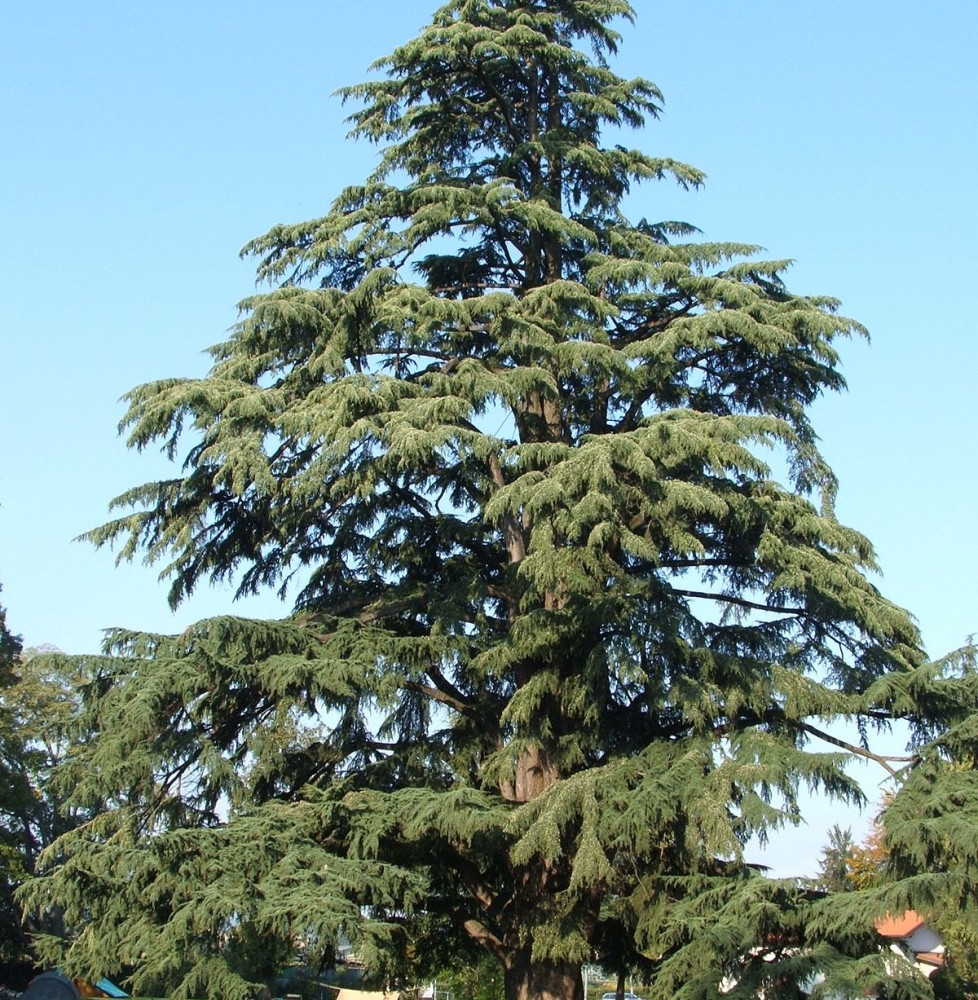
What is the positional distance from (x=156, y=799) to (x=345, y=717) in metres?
2.29

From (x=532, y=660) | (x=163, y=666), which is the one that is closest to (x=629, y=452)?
(x=532, y=660)

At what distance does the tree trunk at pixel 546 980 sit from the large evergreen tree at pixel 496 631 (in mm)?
33

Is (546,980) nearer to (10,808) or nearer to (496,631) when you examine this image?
(496,631)

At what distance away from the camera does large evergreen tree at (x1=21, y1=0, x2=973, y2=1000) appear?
12000 millimetres

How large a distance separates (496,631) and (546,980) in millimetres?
4230

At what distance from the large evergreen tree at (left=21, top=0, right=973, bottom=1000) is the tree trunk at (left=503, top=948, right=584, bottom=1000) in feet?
0.11

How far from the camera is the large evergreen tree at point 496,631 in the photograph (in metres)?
12.0

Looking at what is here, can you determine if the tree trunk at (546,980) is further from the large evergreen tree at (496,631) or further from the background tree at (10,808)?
the background tree at (10,808)

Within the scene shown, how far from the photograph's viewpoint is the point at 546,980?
14031 millimetres

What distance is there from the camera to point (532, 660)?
48.3ft

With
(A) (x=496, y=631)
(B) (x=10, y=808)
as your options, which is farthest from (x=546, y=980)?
(B) (x=10, y=808)

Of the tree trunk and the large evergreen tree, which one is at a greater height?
the large evergreen tree

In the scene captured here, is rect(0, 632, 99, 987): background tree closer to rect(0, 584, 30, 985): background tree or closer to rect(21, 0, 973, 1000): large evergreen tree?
rect(0, 584, 30, 985): background tree

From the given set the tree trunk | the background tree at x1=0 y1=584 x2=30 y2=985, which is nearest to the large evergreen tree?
the tree trunk
